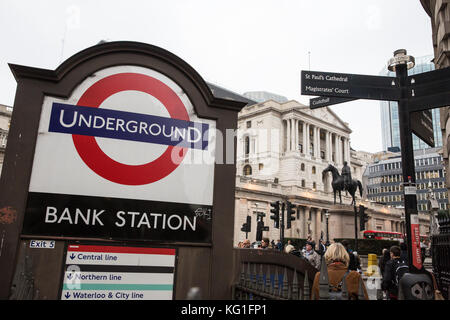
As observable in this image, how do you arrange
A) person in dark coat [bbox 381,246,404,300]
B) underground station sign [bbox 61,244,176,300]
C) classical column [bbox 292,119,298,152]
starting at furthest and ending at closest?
classical column [bbox 292,119,298,152]
person in dark coat [bbox 381,246,404,300]
underground station sign [bbox 61,244,176,300]

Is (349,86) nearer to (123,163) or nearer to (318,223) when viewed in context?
(123,163)

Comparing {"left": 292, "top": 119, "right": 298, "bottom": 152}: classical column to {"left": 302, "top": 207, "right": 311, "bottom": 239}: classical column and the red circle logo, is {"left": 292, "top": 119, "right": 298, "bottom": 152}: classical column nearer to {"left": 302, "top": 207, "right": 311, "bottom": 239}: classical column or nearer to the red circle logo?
{"left": 302, "top": 207, "right": 311, "bottom": 239}: classical column

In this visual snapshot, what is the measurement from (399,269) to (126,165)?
5.79 meters

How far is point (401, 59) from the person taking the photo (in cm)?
606

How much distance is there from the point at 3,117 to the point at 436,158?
9680 centimetres

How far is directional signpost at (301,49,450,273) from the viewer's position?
5581 mm

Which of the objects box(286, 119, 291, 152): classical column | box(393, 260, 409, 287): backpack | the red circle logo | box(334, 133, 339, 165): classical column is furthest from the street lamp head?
box(334, 133, 339, 165): classical column

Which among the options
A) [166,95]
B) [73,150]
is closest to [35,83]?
[73,150]

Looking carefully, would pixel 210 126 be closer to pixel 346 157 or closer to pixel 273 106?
pixel 273 106

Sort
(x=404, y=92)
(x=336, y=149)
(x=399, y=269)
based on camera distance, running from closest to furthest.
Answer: (x=404, y=92)
(x=399, y=269)
(x=336, y=149)

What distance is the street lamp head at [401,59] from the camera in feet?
19.8

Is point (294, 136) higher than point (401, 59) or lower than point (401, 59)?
higher

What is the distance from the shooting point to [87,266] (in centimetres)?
292

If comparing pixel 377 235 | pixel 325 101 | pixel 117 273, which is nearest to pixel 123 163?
pixel 117 273
